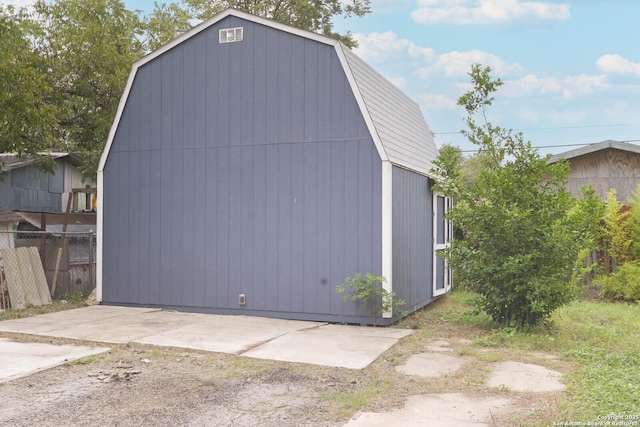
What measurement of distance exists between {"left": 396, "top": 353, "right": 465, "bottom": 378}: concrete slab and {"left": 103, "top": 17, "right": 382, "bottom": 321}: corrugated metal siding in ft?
6.35

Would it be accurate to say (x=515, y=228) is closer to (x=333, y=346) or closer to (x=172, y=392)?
(x=333, y=346)

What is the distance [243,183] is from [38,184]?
8848mm

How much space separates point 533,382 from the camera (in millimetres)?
4707

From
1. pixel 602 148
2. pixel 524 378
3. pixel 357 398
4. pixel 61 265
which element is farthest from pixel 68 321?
pixel 602 148

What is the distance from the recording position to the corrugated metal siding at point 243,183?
7.71m

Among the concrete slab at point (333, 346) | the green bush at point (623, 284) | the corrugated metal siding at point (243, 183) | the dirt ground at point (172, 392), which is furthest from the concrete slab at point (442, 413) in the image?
the green bush at point (623, 284)

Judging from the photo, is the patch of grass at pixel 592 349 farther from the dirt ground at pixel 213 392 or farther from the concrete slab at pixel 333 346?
the concrete slab at pixel 333 346

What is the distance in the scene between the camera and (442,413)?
3.96 m

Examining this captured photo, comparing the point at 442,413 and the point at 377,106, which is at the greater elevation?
the point at 377,106

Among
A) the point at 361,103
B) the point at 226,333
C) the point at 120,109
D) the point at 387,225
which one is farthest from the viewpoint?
the point at 120,109

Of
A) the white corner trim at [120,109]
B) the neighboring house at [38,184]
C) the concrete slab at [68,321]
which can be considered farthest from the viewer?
the neighboring house at [38,184]

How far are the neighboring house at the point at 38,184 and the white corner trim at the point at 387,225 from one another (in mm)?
8559

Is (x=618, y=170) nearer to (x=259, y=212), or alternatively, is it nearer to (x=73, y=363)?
(x=259, y=212)

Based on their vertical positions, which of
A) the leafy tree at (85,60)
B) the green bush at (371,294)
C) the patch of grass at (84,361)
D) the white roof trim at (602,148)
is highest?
the leafy tree at (85,60)
